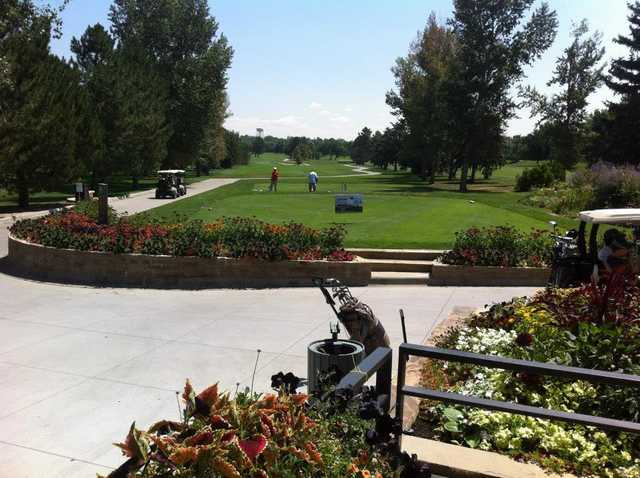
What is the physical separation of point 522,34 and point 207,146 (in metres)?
29.6

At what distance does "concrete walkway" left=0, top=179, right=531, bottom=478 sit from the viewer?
527 centimetres

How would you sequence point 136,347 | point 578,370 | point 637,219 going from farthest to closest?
point 637,219 < point 136,347 < point 578,370

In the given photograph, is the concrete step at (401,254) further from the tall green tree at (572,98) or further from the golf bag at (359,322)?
the tall green tree at (572,98)

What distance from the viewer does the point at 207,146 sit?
5534 cm

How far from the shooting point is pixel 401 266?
12.8m

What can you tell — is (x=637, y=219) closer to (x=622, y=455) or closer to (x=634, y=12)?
(x=622, y=455)

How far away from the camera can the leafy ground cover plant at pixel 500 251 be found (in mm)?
12172

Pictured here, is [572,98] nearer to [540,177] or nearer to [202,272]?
[540,177]

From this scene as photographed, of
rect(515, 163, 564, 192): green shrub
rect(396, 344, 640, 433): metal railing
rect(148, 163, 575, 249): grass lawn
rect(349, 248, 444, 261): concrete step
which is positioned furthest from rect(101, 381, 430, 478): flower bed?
rect(515, 163, 564, 192): green shrub

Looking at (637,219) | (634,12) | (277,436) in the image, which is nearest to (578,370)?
(277,436)

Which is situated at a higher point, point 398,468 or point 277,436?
point 277,436

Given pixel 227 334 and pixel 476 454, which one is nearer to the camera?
pixel 476 454

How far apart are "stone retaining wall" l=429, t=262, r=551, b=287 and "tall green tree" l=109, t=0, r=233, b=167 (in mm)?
41054

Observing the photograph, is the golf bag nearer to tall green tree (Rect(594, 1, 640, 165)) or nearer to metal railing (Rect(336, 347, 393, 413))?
metal railing (Rect(336, 347, 393, 413))
